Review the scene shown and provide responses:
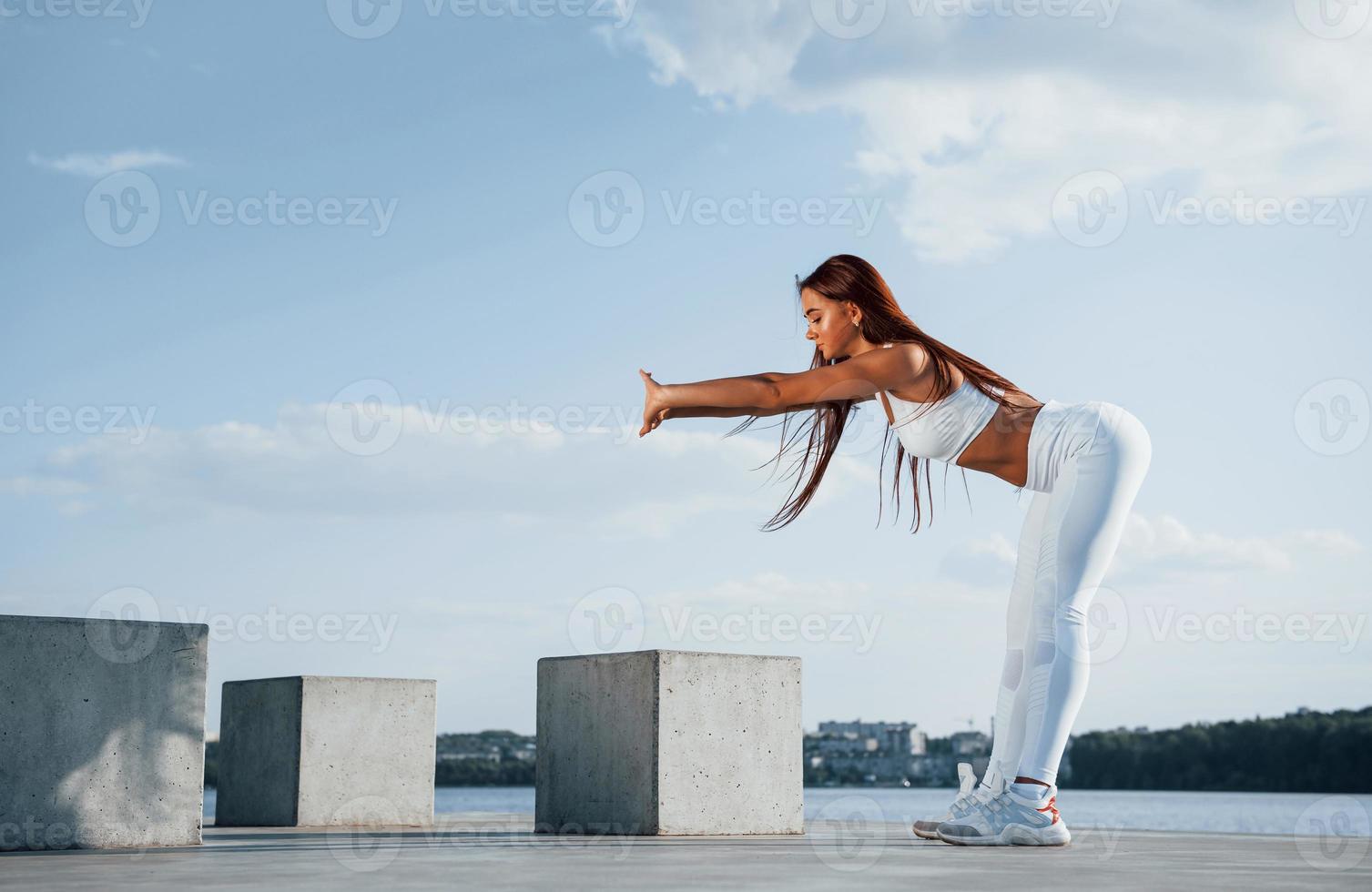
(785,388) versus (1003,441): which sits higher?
(785,388)

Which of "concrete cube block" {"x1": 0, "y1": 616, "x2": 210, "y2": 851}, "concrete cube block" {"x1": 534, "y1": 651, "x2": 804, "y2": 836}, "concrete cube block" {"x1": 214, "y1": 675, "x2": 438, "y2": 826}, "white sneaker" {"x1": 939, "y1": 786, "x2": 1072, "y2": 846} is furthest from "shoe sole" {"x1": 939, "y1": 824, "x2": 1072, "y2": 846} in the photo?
"concrete cube block" {"x1": 214, "y1": 675, "x2": 438, "y2": 826}

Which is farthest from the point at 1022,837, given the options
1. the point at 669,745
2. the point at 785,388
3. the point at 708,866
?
the point at 669,745

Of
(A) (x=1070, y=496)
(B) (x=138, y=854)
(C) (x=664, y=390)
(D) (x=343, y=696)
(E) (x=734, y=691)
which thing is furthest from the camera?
(D) (x=343, y=696)

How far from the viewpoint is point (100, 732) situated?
6340 mm

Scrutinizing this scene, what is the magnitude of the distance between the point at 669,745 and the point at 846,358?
350 cm

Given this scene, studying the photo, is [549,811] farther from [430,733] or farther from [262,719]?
[262,719]

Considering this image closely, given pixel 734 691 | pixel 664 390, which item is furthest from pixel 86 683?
pixel 734 691

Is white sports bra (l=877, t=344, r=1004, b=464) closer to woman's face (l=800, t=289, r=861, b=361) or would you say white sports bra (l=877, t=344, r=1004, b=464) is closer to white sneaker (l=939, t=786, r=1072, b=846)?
woman's face (l=800, t=289, r=861, b=361)

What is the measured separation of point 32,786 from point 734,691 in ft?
13.5

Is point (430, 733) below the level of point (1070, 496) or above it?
below

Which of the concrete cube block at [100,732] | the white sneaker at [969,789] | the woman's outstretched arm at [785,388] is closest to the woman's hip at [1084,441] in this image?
the woman's outstretched arm at [785,388]

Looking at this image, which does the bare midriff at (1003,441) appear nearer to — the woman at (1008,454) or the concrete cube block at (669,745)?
the woman at (1008,454)

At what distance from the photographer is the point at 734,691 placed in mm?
8633

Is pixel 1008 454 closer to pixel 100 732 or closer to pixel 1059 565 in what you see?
pixel 1059 565
